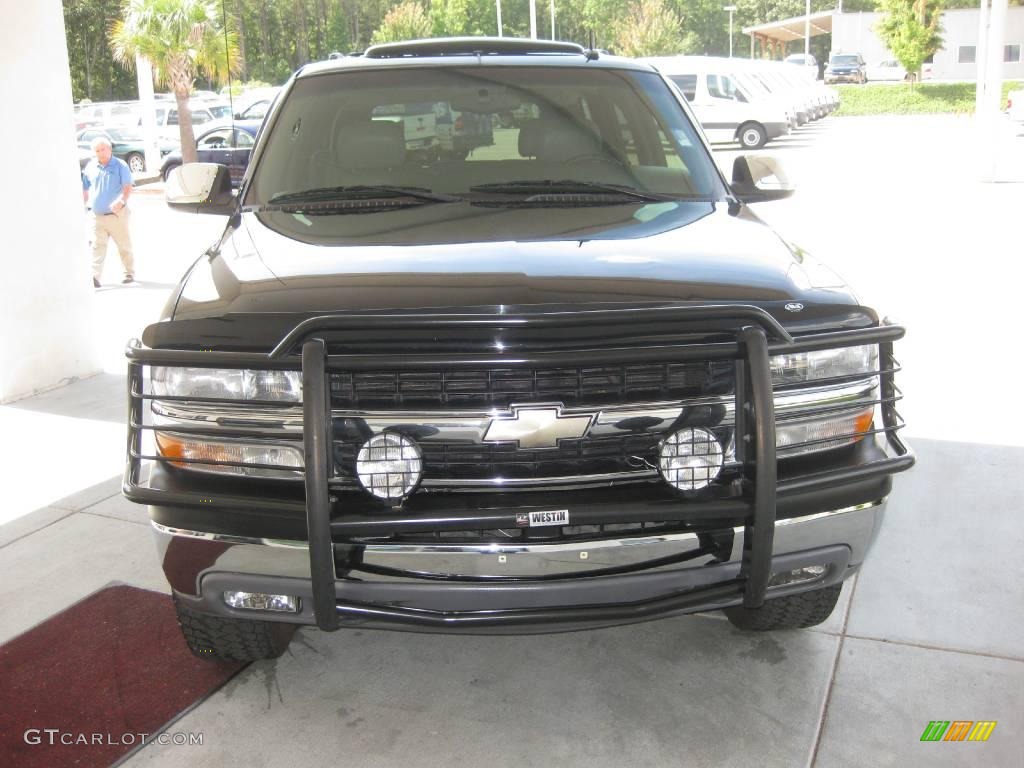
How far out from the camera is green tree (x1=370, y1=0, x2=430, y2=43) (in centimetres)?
2017

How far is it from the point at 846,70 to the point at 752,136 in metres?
31.5

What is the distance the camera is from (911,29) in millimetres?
42156

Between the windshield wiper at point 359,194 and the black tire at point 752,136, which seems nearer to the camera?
the windshield wiper at point 359,194

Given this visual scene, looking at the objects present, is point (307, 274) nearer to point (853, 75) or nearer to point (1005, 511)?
point (1005, 511)

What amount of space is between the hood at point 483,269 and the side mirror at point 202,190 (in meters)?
0.57

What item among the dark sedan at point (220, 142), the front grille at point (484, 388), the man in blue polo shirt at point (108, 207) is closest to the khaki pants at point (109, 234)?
the man in blue polo shirt at point (108, 207)

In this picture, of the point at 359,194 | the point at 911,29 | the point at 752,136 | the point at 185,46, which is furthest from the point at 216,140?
the point at 911,29

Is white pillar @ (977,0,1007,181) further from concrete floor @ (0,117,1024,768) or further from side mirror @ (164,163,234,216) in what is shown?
side mirror @ (164,163,234,216)

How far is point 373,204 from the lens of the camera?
3564 mm

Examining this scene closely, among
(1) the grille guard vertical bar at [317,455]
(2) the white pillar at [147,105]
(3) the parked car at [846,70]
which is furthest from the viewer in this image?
(3) the parked car at [846,70]

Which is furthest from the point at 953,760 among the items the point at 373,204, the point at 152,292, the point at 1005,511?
the point at 152,292

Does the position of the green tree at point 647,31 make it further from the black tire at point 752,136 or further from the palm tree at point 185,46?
the palm tree at point 185,46

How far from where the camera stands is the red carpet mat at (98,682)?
301 cm

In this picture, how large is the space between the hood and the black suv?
0.01m
